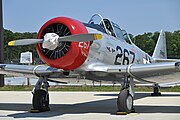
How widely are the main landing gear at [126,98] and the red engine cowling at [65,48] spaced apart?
4.94 ft

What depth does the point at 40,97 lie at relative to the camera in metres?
11.1

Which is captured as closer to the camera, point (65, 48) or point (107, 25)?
point (65, 48)

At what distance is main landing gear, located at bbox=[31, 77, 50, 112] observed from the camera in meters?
11.0

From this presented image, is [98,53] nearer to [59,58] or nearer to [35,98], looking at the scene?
→ [59,58]

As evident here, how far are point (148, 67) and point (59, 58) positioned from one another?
249cm

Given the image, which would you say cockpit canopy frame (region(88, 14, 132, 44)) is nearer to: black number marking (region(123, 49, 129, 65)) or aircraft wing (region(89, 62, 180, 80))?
black number marking (region(123, 49, 129, 65))

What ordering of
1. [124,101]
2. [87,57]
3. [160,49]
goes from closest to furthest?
[87,57] → [124,101] → [160,49]

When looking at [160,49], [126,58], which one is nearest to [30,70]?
[126,58]

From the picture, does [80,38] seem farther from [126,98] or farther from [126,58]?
[126,58]

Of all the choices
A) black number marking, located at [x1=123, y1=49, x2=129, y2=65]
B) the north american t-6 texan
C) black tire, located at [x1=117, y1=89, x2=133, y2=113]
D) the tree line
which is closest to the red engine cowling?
the north american t-6 texan

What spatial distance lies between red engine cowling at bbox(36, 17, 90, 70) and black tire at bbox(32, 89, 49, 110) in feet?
5.34

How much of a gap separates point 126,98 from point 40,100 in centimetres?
264

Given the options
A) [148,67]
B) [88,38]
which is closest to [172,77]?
[148,67]

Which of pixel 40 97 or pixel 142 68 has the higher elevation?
pixel 142 68
